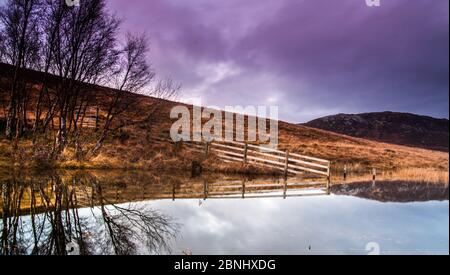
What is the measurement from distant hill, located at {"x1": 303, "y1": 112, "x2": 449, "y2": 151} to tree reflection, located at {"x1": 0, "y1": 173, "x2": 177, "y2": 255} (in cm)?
10739

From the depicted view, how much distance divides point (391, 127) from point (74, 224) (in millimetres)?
129359

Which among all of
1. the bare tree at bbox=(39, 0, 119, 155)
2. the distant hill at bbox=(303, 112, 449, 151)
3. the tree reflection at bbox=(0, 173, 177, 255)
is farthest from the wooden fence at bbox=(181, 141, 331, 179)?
the distant hill at bbox=(303, 112, 449, 151)

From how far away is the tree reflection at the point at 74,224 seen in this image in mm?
5851

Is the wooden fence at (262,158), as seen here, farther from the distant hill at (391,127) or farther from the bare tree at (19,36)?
the distant hill at (391,127)

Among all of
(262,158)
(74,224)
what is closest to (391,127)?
(262,158)

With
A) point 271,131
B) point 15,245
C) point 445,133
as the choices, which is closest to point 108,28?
point 15,245

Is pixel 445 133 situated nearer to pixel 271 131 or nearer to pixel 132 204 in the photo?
pixel 271 131

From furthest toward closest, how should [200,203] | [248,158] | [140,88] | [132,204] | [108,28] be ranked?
[248,158]
[140,88]
[108,28]
[200,203]
[132,204]

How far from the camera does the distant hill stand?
113m

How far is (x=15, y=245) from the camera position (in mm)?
5648

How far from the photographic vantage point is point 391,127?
123m

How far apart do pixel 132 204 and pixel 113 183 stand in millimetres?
4044

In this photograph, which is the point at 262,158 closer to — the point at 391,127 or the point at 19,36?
the point at 19,36
